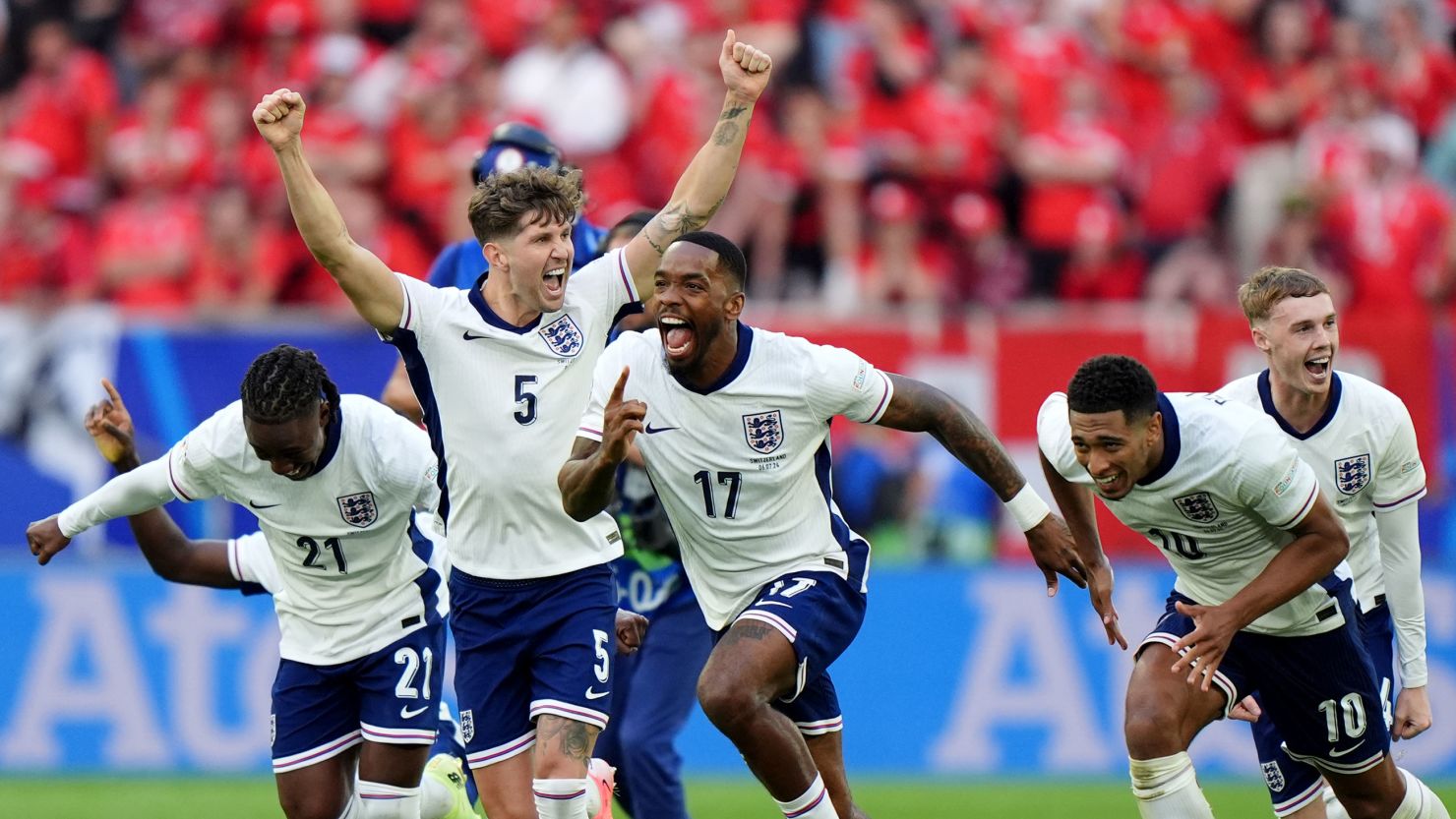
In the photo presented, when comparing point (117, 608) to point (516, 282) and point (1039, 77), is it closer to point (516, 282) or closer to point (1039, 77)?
point (516, 282)

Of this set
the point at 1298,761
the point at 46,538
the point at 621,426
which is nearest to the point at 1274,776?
the point at 1298,761

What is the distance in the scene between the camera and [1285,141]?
17.0 meters

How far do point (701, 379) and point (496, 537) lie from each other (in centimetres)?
97

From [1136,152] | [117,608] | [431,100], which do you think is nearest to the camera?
[117,608]

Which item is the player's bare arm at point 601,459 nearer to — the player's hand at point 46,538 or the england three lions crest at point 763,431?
the england three lions crest at point 763,431

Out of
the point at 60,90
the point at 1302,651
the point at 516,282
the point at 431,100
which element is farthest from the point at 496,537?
the point at 60,90

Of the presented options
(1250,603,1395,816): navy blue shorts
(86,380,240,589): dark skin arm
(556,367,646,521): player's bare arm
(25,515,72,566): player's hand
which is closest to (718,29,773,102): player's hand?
(556,367,646,521): player's bare arm

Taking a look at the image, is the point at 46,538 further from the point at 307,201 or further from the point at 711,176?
the point at 711,176

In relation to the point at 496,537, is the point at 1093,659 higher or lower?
lower

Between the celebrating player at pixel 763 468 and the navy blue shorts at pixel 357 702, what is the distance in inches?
49.5

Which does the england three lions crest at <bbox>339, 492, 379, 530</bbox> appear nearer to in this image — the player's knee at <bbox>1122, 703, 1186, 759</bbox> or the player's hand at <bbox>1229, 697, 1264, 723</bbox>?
the player's knee at <bbox>1122, 703, 1186, 759</bbox>

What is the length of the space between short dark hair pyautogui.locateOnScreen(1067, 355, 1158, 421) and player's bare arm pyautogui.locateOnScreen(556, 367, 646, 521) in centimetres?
155

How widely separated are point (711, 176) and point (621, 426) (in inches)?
61.5

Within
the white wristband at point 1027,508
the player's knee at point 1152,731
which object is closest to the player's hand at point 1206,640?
the player's knee at point 1152,731
